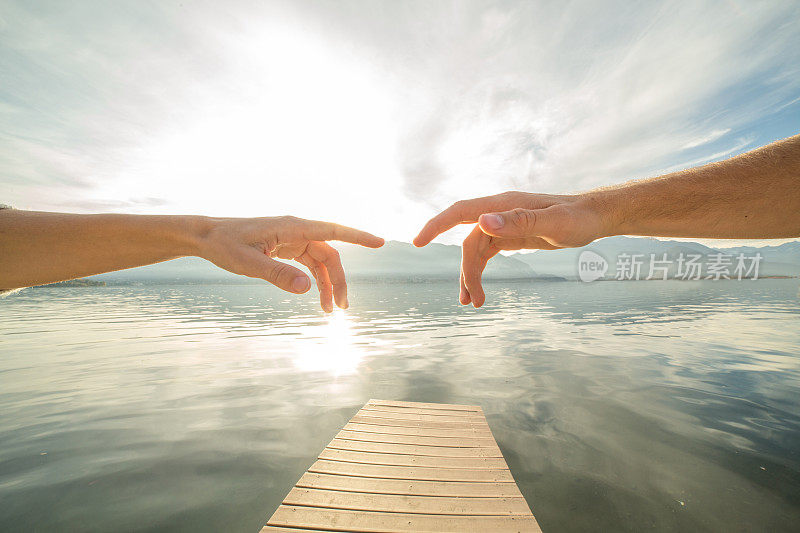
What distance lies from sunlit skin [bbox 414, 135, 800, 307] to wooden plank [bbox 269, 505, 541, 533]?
2.92m

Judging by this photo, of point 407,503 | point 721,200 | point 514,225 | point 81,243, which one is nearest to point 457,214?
point 514,225

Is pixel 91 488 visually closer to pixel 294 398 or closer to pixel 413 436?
pixel 294 398

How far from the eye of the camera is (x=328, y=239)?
369 cm

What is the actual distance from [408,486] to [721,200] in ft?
14.6

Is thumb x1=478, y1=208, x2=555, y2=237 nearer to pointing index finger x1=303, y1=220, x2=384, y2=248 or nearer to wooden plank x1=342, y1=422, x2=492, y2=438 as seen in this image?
pointing index finger x1=303, y1=220, x2=384, y2=248

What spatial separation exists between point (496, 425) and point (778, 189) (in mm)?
6120

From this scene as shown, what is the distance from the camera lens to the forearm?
2.82 meters

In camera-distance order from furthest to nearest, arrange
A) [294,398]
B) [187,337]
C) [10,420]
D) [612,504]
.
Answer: [187,337] → [294,398] → [10,420] → [612,504]

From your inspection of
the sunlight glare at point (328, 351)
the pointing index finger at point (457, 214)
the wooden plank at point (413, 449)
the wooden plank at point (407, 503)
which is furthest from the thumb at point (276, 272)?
the sunlight glare at point (328, 351)

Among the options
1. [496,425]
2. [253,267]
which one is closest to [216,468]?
[253,267]

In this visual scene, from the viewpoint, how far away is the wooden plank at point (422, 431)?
5469 mm

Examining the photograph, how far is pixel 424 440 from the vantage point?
523cm

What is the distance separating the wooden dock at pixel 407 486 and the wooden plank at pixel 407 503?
0.01 metres

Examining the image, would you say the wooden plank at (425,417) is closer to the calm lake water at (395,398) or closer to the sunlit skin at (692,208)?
the calm lake water at (395,398)
